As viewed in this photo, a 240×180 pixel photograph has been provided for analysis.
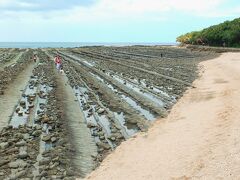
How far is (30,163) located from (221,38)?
8079cm

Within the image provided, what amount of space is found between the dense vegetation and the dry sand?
65680 mm

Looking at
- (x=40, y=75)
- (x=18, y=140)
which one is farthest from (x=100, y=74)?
(x=18, y=140)

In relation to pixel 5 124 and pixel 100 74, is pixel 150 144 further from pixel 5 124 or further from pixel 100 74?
pixel 100 74

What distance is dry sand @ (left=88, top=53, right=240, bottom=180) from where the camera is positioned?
1437 centimetres

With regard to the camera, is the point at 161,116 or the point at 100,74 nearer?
the point at 161,116

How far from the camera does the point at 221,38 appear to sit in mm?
92250

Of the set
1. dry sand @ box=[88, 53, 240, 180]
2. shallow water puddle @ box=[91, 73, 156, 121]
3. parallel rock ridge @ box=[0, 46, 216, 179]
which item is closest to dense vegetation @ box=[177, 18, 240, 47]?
Answer: parallel rock ridge @ box=[0, 46, 216, 179]

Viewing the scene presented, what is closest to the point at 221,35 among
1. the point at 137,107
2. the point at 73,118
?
the point at 137,107

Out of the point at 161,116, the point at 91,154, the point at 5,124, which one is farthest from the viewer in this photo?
the point at 161,116

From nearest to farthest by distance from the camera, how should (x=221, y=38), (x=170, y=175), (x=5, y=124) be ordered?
(x=170, y=175) < (x=5, y=124) < (x=221, y=38)

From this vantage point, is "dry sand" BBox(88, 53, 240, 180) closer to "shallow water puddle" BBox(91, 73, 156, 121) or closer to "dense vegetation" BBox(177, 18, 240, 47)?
"shallow water puddle" BBox(91, 73, 156, 121)

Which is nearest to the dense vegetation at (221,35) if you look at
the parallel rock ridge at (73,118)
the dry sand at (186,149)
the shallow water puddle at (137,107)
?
the parallel rock ridge at (73,118)

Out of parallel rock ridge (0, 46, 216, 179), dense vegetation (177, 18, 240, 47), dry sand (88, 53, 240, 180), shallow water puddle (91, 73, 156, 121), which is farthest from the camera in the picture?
dense vegetation (177, 18, 240, 47)

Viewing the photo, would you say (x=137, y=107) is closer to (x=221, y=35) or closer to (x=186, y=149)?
(x=186, y=149)
